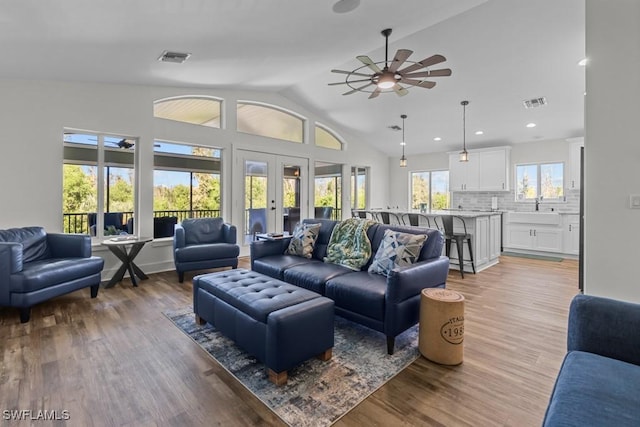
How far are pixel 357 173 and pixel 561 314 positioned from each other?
5.81 meters

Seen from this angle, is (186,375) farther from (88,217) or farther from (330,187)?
(330,187)

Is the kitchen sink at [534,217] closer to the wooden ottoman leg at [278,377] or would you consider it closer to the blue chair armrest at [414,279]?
the blue chair armrest at [414,279]

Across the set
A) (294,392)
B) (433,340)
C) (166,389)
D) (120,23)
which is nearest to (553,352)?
(433,340)

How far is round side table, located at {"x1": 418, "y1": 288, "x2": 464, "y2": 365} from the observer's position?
2.29 meters

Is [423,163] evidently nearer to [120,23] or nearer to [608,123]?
[608,123]

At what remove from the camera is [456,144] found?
7746mm

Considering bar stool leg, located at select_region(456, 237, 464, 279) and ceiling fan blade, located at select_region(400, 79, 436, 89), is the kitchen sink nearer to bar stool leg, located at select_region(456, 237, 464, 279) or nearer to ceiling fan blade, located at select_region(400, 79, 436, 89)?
bar stool leg, located at select_region(456, 237, 464, 279)

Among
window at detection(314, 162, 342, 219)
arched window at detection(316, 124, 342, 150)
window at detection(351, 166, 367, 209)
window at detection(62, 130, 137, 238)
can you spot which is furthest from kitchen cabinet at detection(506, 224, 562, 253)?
window at detection(62, 130, 137, 238)

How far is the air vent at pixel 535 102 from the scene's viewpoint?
5.23 metres

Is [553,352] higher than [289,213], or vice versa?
[289,213]

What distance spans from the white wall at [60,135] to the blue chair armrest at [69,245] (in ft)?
1.56

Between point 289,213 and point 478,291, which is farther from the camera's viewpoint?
point 289,213

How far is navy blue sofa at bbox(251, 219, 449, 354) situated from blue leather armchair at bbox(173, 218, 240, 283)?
1.28 metres

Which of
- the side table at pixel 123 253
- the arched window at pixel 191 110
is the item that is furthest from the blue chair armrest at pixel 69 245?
the arched window at pixel 191 110
